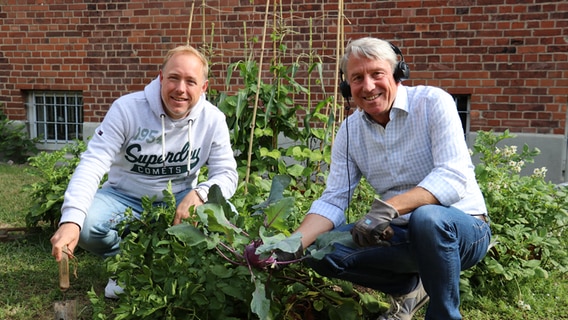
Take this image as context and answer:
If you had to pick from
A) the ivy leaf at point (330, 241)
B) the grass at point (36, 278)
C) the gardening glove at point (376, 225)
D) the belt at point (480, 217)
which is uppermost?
the gardening glove at point (376, 225)

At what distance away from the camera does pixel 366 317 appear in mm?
2695

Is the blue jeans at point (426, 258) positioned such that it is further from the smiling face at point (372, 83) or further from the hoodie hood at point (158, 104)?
the hoodie hood at point (158, 104)

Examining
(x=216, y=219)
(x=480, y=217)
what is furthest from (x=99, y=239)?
(x=480, y=217)

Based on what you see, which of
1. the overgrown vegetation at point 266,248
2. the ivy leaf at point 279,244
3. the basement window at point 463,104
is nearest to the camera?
the ivy leaf at point 279,244

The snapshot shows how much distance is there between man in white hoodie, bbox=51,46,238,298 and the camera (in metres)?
2.93

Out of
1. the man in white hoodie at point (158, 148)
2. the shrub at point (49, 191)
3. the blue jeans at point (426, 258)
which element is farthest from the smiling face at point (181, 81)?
the shrub at point (49, 191)

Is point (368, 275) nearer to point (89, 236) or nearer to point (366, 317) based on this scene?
point (366, 317)

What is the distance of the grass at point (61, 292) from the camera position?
9.55 ft

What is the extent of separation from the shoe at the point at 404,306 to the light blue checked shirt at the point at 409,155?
38 centimetres

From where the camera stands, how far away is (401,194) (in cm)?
241

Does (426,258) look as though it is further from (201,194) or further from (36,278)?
(36,278)

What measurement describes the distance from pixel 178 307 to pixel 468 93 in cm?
445

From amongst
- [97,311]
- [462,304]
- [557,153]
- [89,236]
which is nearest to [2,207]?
[89,236]

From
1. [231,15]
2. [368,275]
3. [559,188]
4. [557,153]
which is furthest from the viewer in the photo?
Result: [231,15]
